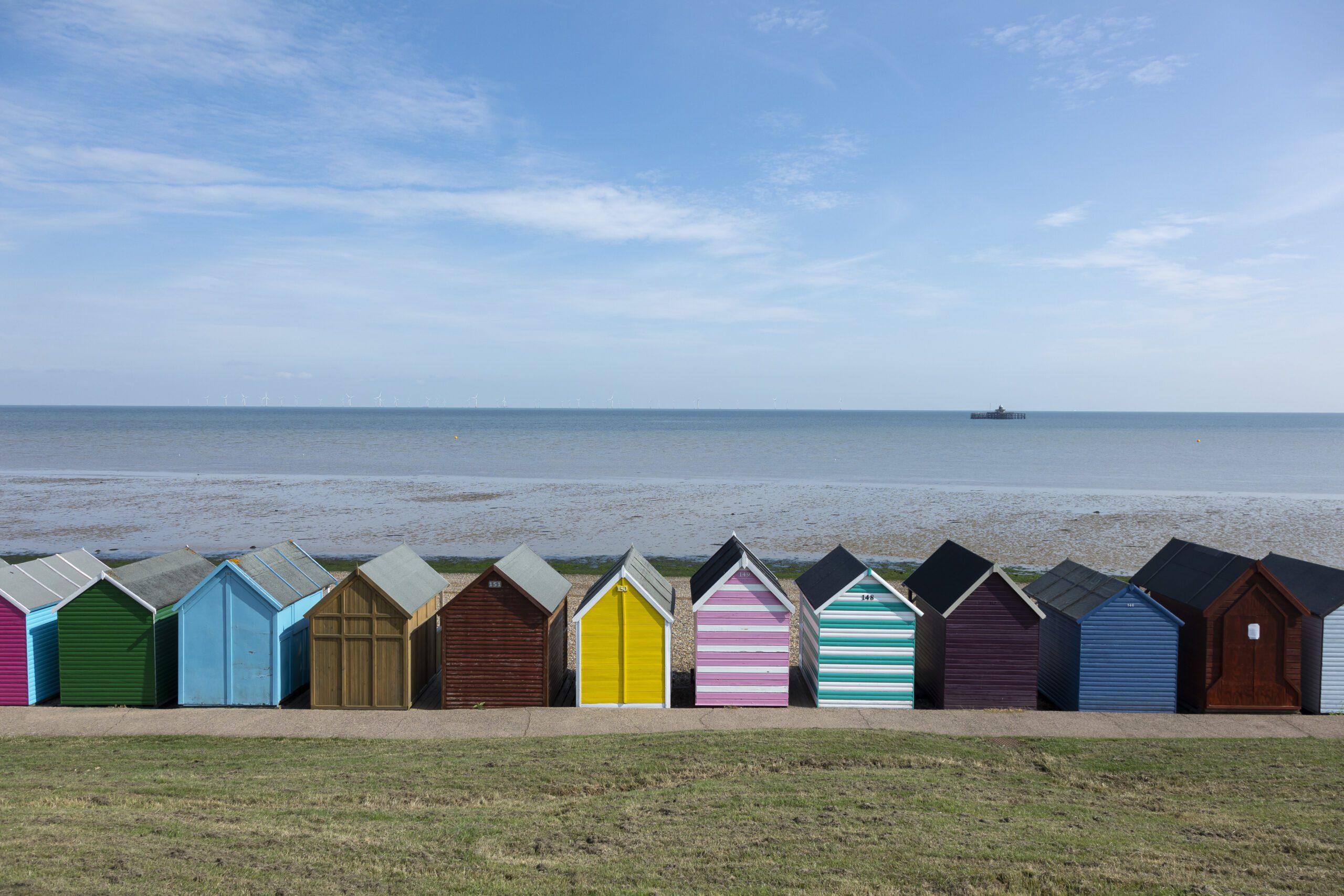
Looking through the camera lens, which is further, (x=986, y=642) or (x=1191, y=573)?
(x=1191, y=573)

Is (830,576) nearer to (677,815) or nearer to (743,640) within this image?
(743,640)

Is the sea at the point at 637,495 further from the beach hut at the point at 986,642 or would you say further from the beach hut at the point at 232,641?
the beach hut at the point at 986,642

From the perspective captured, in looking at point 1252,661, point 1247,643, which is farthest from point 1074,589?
point 1252,661

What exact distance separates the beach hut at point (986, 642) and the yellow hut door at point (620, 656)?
627 centimetres

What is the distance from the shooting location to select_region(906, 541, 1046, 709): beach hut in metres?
17.5

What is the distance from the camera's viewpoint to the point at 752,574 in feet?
57.9

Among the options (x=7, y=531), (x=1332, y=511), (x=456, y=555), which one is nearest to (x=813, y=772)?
(x=456, y=555)

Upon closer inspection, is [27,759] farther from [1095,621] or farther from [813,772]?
[1095,621]

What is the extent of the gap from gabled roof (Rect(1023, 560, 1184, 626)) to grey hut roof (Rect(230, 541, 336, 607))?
17342mm

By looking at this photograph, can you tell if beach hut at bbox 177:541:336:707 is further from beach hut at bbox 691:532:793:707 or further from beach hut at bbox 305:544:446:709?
beach hut at bbox 691:532:793:707

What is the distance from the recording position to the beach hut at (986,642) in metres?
A: 17.5

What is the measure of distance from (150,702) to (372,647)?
498 cm

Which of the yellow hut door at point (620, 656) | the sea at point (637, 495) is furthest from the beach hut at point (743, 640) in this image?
the sea at point (637, 495)

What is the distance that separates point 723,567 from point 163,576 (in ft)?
42.4
